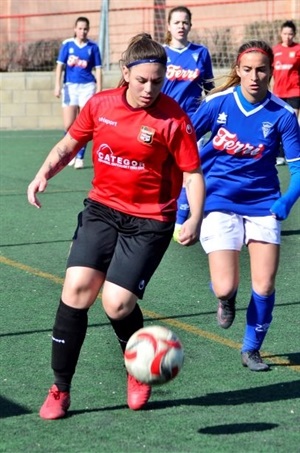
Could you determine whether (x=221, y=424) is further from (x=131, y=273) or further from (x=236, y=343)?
(x=236, y=343)

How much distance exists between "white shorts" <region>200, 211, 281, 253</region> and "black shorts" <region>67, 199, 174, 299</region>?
0.77 m

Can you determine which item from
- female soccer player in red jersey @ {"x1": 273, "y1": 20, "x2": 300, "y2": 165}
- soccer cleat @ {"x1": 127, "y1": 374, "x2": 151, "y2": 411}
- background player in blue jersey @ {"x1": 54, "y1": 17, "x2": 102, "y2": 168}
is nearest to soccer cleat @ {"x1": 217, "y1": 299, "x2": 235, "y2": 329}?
soccer cleat @ {"x1": 127, "y1": 374, "x2": 151, "y2": 411}

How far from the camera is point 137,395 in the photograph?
5512 millimetres

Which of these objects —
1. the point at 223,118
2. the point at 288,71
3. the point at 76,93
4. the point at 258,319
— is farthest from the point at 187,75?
the point at 288,71

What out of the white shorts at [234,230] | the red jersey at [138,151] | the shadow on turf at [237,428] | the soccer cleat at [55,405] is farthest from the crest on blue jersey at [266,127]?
the soccer cleat at [55,405]

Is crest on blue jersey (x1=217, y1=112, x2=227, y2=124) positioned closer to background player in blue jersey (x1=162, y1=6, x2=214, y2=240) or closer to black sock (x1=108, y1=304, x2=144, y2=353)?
black sock (x1=108, y1=304, x2=144, y2=353)

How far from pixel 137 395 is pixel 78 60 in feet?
39.7

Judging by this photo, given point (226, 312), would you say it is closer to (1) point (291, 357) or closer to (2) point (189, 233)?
(1) point (291, 357)

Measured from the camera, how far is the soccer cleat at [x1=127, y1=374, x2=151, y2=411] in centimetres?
550

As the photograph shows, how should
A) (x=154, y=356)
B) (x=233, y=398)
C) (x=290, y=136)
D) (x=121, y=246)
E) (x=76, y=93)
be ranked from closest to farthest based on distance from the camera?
(x=154, y=356) < (x=121, y=246) < (x=233, y=398) < (x=290, y=136) < (x=76, y=93)

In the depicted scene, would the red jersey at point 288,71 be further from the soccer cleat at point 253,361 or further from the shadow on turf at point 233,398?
the shadow on turf at point 233,398

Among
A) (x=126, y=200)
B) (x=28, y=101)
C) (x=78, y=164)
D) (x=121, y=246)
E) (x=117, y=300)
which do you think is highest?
(x=126, y=200)

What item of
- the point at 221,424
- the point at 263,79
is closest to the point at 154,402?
the point at 221,424

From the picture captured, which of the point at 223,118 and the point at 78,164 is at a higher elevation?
A: the point at 223,118
